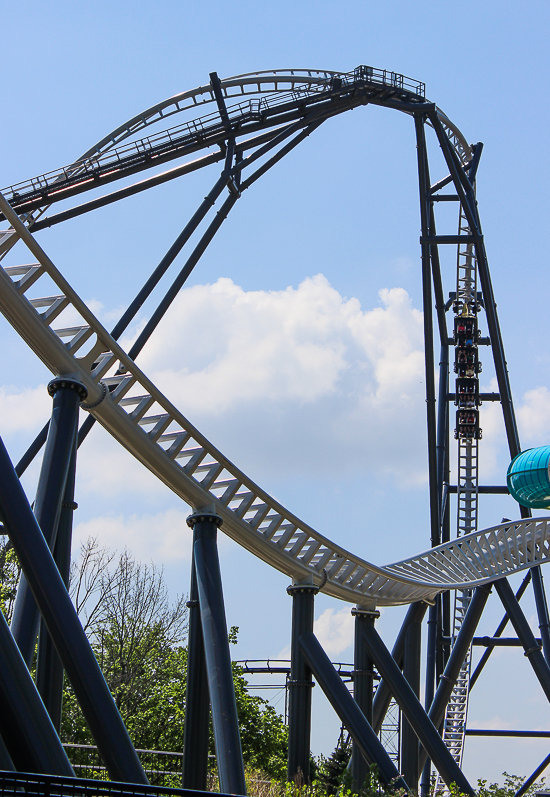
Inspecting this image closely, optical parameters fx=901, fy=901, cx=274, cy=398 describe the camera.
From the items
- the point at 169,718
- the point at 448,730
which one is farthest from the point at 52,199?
the point at 448,730

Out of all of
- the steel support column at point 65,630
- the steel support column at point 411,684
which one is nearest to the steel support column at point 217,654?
the steel support column at point 65,630

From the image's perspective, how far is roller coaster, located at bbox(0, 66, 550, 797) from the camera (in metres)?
6.38

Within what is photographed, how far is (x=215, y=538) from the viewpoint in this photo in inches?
360

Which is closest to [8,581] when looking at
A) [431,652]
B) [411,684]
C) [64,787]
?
[431,652]

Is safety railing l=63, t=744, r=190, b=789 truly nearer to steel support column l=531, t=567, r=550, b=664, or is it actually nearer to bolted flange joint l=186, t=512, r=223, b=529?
bolted flange joint l=186, t=512, r=223, b=529

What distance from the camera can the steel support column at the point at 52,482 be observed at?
6824 mm

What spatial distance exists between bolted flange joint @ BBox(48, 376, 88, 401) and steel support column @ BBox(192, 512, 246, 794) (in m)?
2.01

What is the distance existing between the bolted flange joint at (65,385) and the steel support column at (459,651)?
1000 centimetres

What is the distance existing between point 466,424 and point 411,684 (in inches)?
360

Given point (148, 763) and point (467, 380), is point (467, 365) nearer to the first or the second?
point (467, 380)

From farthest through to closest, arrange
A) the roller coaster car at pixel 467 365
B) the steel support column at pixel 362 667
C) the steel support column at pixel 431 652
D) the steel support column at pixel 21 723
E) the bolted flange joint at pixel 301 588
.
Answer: the roller coaster car at pixel 467 365
the steel support column at pixel 431 652
the steel support column at pixel 362 667
the bolted flange joint at pixel 301 588
the steel support column at pixel 21 723

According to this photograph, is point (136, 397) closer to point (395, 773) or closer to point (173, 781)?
point (395, 773)

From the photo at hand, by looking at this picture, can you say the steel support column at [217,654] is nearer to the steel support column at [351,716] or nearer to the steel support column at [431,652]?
the steel support column at [351,716]

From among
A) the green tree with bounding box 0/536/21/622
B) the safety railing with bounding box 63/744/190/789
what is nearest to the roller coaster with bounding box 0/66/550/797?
the safety railing with bounding box 63/744/190/789
